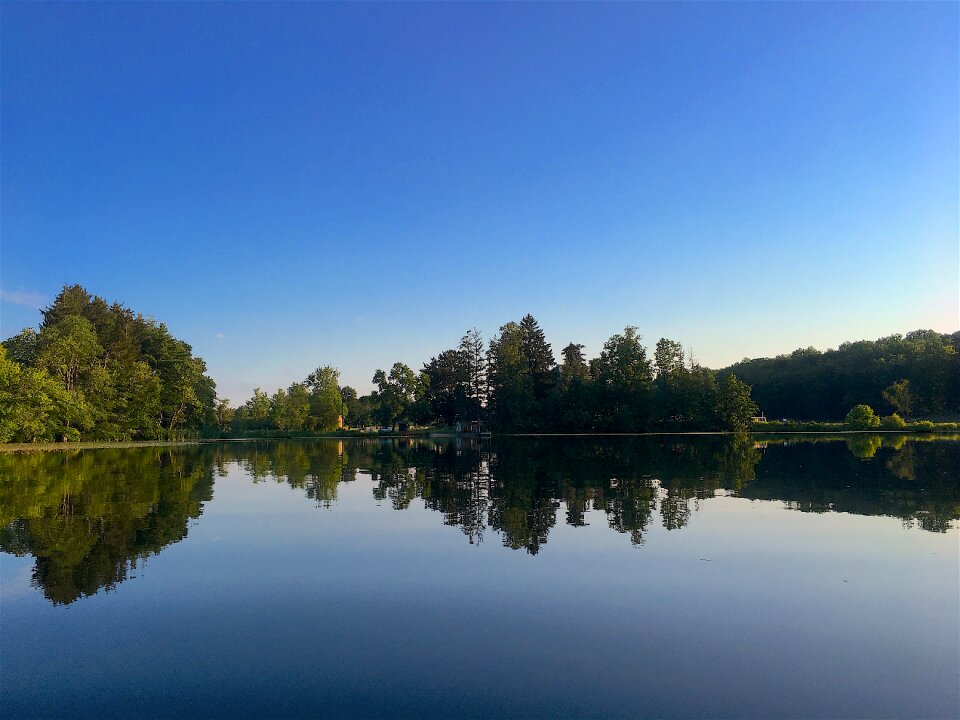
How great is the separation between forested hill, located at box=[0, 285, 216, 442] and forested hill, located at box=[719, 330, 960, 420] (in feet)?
343

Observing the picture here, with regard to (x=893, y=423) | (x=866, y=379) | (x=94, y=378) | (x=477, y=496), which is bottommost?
(x=477, y=496)

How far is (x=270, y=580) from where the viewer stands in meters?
8.88

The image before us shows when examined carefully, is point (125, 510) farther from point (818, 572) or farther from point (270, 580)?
point (818, 572)

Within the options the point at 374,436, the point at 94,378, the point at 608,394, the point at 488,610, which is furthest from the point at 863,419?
the point at 94,378

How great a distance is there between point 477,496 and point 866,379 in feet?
366

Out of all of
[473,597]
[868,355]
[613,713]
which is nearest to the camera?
[613,713]

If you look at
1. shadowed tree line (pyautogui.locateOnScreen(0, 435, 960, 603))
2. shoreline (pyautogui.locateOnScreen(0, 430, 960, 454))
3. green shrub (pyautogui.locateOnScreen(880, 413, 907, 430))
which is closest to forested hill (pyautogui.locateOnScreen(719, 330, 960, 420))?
green shrub (pyautogui.locateOnScreen(880, 413, 907, 430))

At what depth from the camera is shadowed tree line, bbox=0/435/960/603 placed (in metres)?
11.1

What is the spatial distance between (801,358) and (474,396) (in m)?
82.9

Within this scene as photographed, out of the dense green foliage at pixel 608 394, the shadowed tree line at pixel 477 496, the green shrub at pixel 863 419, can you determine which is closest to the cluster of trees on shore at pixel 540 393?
the dense green foliage at pixel 608 394

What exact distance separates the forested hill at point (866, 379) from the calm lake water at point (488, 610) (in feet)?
306

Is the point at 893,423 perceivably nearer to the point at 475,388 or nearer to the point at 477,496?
the point at 475,388

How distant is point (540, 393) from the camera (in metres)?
97.4

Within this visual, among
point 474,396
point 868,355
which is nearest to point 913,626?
point 474,396
